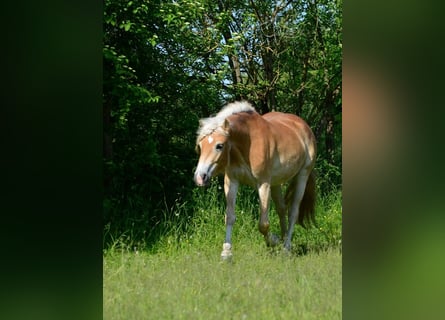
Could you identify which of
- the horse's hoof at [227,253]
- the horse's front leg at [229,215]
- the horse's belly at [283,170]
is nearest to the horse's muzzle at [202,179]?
the horse's front leg at [229,215]

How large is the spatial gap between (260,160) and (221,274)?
1.43 m

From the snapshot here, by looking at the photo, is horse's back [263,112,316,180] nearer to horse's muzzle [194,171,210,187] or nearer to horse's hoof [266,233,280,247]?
horse's hoof [266,233,280,247]

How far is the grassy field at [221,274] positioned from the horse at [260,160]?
36 cm

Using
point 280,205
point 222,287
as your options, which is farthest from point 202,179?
point 280,205

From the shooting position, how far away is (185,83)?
6.97 meters

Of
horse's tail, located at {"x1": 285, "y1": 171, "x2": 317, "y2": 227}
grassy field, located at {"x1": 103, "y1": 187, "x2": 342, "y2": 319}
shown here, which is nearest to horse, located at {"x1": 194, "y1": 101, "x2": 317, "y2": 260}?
horse's tail, located at {"x1": 285, "y1": 171, "x2": 317, "y2": 227}

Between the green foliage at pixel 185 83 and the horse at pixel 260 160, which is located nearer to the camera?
the horse at pixel 260 160

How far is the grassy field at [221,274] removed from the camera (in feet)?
9.31

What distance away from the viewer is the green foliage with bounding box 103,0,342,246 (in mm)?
5750

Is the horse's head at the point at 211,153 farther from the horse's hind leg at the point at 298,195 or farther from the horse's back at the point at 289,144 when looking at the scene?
the horse's hind leg at the point at 298,195

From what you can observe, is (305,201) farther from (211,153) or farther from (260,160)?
(211,153)
